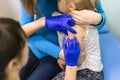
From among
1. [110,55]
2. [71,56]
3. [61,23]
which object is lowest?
[110,55]

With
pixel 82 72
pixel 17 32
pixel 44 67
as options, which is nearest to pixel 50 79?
pixel 44 67

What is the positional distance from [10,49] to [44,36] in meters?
0.60

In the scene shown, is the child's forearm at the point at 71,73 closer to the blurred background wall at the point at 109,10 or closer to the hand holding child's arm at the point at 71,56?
the hand holding child's arm at the point at 71,56

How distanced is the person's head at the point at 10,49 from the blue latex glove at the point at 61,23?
386 mm

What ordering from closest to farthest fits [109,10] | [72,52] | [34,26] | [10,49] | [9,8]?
[10,49] → [72,52] → [34,26] → [109,10] → [9,8]

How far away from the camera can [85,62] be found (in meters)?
1.19

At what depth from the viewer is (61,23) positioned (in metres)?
1.16

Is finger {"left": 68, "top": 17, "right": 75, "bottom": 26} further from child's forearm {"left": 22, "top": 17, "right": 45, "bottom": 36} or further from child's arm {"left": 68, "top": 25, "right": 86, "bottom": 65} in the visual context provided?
child's forearm {"left": 22, "top": 17, "right": 45, "bottom": 36}

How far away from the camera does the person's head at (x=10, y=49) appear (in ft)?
2.32

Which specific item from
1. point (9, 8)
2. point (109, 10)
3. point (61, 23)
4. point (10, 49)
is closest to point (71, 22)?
point (61, 23)

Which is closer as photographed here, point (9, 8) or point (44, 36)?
point (44, 36)

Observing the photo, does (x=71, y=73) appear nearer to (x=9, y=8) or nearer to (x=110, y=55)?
(x=110, y=55)

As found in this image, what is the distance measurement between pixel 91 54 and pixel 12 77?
1.67 feet

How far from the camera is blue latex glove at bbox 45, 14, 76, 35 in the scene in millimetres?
1138
